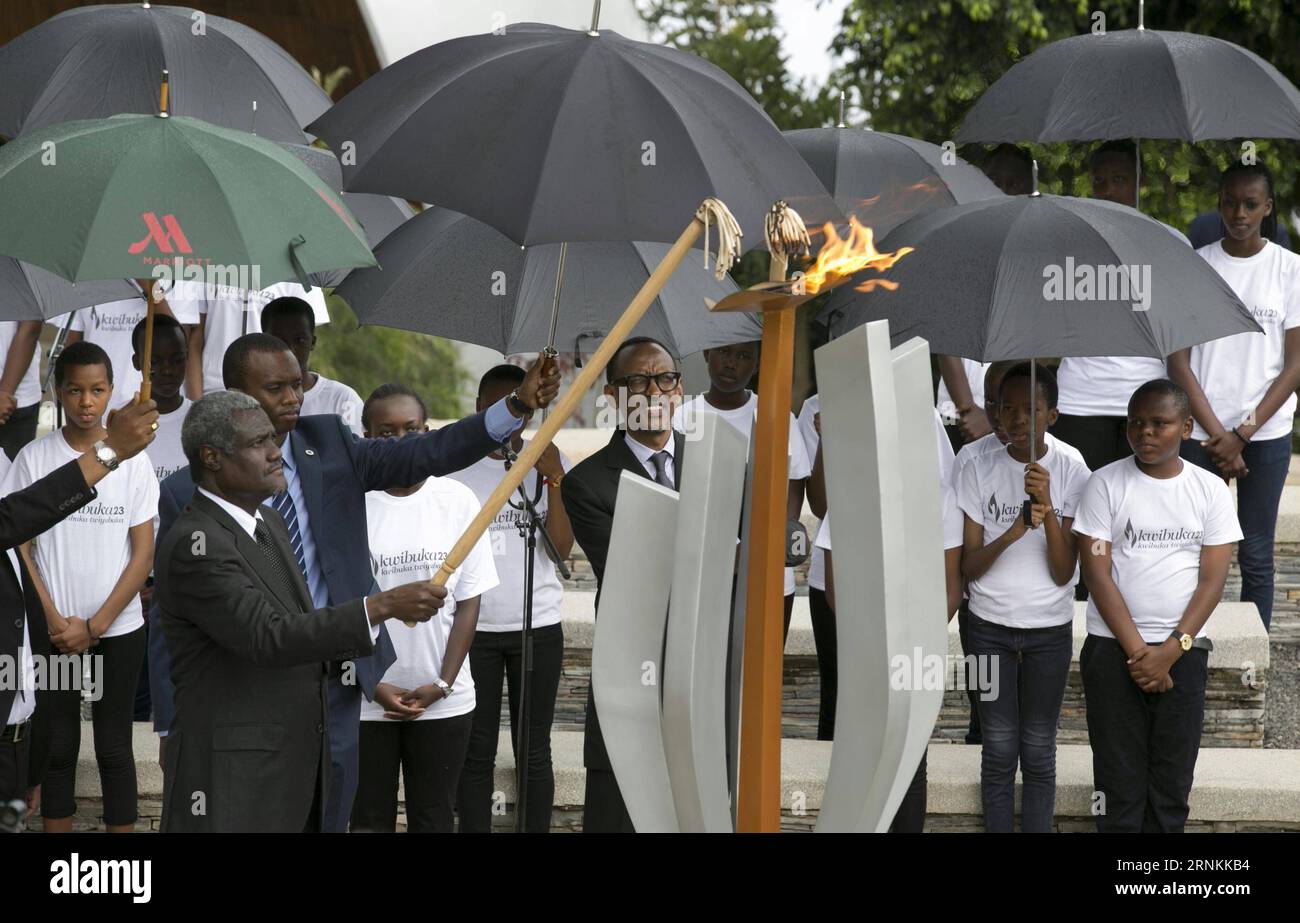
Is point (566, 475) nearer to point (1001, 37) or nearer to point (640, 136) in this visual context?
point (640, 136)

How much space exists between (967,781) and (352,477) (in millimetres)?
2630

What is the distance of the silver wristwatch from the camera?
4.21m

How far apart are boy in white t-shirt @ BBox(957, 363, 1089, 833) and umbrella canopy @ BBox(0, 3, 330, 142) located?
269cm

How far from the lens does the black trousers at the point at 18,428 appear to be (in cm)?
711

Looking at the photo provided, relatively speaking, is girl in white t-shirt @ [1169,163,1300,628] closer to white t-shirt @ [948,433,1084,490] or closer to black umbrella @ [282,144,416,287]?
white t-shirt @ [948,433,1084,490]

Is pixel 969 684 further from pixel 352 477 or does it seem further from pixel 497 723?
pixel 352 477

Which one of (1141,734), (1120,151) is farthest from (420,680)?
(1120,151)

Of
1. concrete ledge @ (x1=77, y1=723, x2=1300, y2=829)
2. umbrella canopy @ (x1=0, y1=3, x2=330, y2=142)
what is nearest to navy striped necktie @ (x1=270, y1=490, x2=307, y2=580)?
umbrella canopy @ (x1=0, y1=3, x2=330, y2=142)

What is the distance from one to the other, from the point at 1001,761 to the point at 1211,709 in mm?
1422

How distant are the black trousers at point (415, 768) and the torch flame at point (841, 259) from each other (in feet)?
8.22

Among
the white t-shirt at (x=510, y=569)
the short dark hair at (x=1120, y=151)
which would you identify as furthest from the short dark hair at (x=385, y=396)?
the short dark hair at (x=1120, y=151)

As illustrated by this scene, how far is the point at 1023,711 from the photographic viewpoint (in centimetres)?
564

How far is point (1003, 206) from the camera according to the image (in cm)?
528

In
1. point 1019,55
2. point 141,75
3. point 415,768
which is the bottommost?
point 415,768
